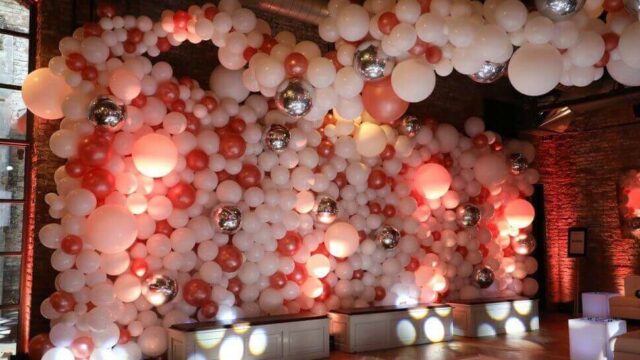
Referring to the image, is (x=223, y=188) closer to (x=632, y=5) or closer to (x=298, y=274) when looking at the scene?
(x=298, y=274)

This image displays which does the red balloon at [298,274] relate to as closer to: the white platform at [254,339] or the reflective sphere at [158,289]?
the white platform at [254,339]

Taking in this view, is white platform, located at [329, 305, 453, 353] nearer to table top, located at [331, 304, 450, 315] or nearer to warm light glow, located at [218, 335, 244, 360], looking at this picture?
table top, located at [331, 304, 450, 315]

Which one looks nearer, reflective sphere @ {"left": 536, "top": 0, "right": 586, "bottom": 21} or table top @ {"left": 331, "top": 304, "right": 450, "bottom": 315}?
reflective sphere @ {"left": 536, "top": 0, "right": 586, "bottom": 21}

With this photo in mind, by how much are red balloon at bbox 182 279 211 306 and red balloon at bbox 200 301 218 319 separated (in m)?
0.08

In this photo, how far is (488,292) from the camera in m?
8.17

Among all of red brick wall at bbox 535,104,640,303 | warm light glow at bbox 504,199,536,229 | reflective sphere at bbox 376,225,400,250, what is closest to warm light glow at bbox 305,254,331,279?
reflective sphere at bbox 376,225,400,250

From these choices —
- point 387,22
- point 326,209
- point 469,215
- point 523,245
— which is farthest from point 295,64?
point 523,245

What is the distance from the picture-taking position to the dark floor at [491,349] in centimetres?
614

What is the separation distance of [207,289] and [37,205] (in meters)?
1.71

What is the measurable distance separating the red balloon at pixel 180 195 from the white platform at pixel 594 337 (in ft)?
12.5

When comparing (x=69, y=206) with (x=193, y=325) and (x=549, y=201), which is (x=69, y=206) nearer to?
(x=193, y=325)

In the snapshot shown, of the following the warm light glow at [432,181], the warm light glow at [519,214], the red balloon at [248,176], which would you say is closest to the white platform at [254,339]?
the red balloon at [248,176]

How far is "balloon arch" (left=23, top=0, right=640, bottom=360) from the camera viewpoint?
459 cm

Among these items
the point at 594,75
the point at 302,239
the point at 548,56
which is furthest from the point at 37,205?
the point at 594,75
